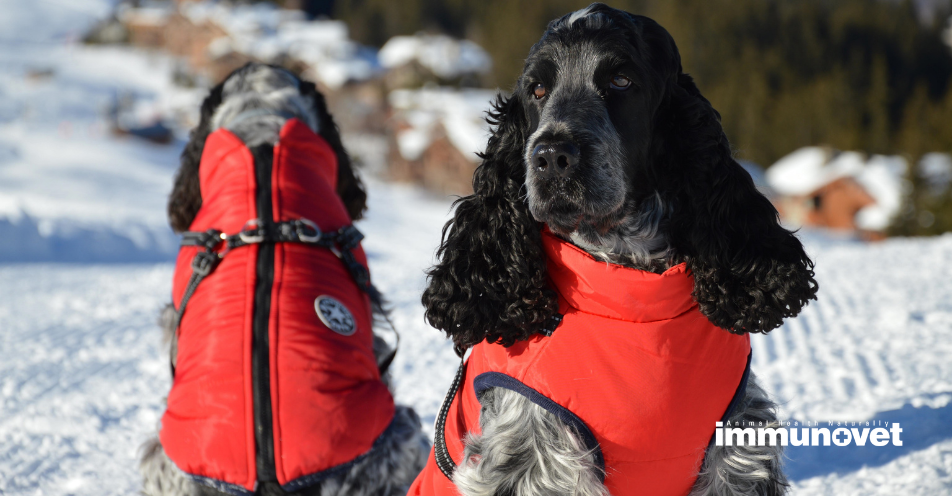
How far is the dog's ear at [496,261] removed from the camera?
2361mm

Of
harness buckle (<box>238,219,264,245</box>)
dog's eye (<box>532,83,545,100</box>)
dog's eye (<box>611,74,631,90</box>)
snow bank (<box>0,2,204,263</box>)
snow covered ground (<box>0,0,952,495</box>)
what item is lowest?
snow bank (<box>0,2,204,263</box>)

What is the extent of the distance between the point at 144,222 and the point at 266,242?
11155mm

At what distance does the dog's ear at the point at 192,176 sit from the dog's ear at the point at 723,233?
268 cm

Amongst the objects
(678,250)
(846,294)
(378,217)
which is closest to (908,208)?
(378,217)

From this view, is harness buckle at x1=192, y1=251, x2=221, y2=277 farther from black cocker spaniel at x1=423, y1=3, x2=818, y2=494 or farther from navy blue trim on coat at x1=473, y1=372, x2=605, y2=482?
navy blue trim on coat at x1=473, y1=372, x2=605, y2=482

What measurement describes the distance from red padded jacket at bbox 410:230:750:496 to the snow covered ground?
4.76 feet

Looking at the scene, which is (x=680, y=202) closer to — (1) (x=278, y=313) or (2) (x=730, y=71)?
(1) (x=278, y=313)

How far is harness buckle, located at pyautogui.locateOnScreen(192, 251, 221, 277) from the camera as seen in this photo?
3008 mm

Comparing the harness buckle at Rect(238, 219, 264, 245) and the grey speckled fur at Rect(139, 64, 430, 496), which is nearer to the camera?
the grey speckled fur at Rect(139, 64, 430, 496)

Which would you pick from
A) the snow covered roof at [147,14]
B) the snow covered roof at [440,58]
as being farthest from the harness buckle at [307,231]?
the snow covered roof at [147,14]

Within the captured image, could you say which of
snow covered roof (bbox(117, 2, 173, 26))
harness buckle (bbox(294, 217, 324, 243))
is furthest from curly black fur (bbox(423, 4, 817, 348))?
snow covered roof (bbox(117, 2, 173, 26))

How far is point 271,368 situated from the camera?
8.61 feet

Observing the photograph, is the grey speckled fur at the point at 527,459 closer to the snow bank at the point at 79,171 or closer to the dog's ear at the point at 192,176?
the dog's ear at the point at 192,176

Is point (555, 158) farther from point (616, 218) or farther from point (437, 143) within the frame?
point (437, 143)
